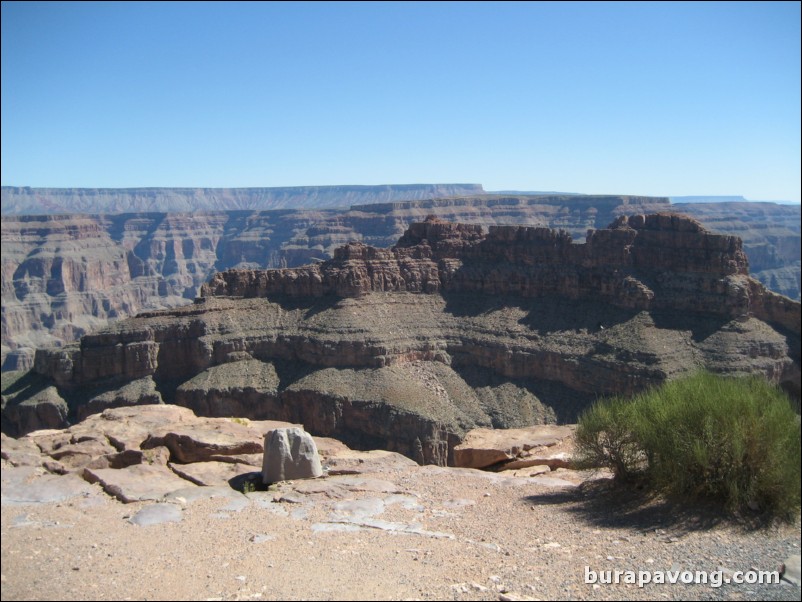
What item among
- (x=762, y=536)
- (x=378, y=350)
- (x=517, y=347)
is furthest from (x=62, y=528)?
(x=517, y=347)

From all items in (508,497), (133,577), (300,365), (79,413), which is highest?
(133,577)

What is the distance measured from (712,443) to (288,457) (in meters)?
12.5

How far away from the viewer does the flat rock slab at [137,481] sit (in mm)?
18938

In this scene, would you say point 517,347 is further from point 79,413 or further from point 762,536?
point 762,536

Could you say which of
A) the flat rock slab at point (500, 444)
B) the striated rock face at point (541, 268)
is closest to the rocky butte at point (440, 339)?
the striated rock face at point (541, 268)

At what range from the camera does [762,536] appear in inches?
580

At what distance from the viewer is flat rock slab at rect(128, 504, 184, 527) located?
55.4 feet

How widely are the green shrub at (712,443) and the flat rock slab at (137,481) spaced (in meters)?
12.4

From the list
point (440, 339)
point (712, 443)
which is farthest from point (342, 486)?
point (440, 339)

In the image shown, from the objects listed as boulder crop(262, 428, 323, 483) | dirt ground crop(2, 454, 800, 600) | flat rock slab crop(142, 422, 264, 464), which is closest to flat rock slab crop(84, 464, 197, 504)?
dirt ground crop(2, 454, 800, 600)

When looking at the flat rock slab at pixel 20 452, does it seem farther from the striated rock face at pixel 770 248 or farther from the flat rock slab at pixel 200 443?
the striated rock face at pixel 770 248

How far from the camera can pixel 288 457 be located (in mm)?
22172

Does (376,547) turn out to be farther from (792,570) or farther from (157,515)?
(792,570)

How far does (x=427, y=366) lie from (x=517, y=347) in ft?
27.3
